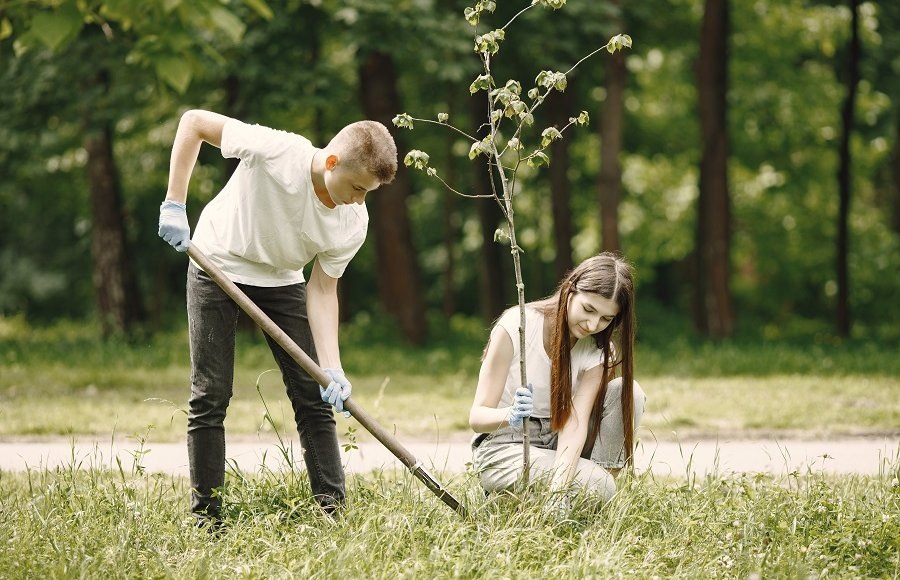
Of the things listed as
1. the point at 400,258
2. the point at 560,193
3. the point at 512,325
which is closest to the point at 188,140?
the point at 512,325

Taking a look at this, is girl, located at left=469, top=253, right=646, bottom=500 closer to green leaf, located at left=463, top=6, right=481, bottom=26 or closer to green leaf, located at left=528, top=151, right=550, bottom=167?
green leaf, located at left=528, top=151, right=550, bottom=167

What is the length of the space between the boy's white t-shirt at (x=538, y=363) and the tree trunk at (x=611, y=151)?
9011 mm

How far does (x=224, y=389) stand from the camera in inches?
159

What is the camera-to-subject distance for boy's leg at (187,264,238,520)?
4004 millimetres

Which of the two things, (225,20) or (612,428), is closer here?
(225,20)

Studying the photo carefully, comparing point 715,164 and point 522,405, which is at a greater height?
point 715,164

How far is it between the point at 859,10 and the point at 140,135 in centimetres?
949

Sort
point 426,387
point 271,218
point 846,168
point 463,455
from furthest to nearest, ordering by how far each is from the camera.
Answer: point 846,168 → point 426,387 → point 463,455 → point 271,218

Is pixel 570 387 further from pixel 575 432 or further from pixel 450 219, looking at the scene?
pixel 450 219

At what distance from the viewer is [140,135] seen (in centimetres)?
1479

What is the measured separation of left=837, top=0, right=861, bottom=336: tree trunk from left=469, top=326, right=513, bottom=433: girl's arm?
434 inches

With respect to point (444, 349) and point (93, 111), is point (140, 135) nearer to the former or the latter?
point (93, 111)

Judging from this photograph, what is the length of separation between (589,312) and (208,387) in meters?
1.41

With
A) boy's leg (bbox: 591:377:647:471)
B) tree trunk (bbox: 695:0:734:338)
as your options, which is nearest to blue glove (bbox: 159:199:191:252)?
boy's leg (bbox: 591:377:647:471)
